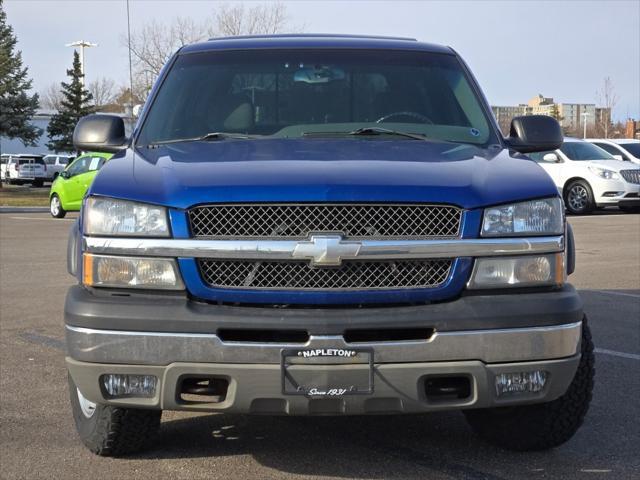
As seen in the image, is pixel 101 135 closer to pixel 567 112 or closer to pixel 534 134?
pixel 534 134

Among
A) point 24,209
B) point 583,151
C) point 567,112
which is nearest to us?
point 583,151

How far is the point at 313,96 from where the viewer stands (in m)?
4.97

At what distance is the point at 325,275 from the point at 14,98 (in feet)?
145

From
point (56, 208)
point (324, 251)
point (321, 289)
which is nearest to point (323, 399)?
point (321, 289)

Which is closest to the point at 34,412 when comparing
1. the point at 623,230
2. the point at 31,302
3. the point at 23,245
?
the point at 31,302

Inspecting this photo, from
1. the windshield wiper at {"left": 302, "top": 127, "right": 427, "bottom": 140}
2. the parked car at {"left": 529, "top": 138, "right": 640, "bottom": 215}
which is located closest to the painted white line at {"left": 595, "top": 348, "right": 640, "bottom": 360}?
the windshield wiper at {"left": 302, "top": 127, "right": 427, "bottom": 140}

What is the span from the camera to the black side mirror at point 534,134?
490 centimetres

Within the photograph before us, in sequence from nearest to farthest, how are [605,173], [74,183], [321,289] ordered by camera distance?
[321,289], [605,173], [74,183]

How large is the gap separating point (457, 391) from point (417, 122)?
5.66ft

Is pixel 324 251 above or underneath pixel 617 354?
above

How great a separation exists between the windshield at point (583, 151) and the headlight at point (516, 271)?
1800 cm

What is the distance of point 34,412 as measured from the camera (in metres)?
4.94

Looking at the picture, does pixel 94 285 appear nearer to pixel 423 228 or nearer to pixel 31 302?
pixel 423 228

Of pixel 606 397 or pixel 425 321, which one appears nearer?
pixel 425 321
